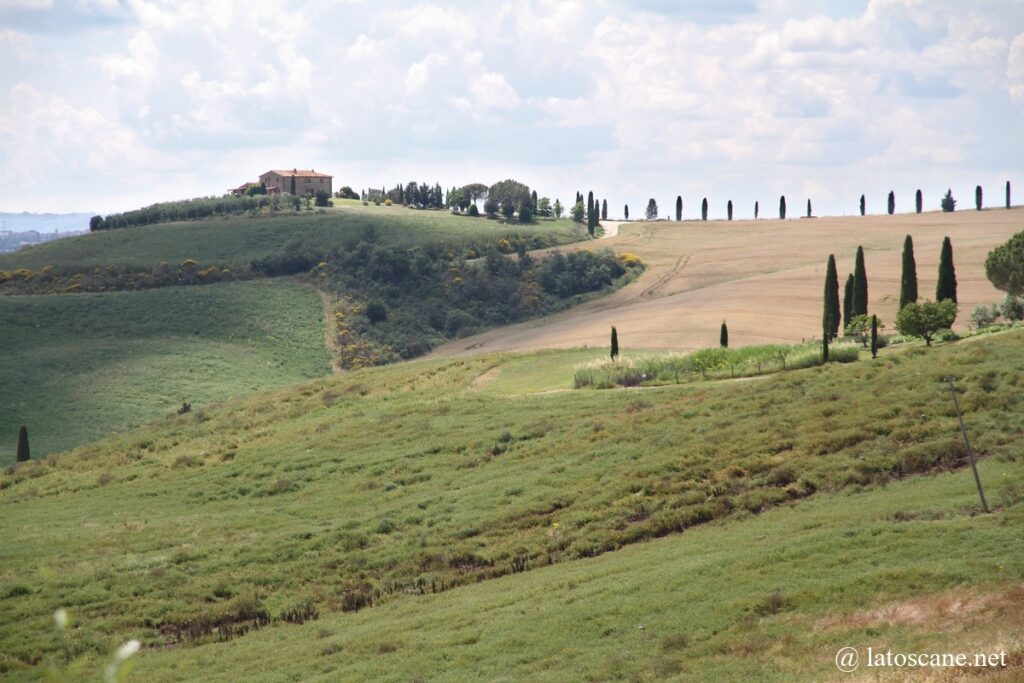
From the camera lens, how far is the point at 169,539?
119ft

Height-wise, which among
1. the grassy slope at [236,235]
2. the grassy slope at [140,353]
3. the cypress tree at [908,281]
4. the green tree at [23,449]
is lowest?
the green tree at [23,449]

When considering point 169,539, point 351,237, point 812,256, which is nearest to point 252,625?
point 169,539

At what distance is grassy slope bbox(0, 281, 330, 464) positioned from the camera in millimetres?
72875

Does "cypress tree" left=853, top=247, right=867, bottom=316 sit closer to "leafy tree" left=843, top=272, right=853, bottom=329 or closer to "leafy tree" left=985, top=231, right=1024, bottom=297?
"leafy tree" left=843, top=272, right=853, bottom=329

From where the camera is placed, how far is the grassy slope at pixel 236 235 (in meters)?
126

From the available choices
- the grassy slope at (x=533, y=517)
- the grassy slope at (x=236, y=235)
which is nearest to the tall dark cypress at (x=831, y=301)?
the grassy slope at (x=533, y=517)

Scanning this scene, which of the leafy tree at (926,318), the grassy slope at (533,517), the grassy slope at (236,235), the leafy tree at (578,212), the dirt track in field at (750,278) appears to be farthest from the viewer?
the leafy tree at (578,212)

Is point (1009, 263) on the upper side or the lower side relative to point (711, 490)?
upper

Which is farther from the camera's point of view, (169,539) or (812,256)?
(812,256)

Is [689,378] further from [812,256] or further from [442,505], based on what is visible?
[812,256]

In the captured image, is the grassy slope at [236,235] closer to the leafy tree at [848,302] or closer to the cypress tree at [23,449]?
the cypress tree at [23,449]

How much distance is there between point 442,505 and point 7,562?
1317cm

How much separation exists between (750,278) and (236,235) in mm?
66843

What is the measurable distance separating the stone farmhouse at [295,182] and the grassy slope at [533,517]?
13119 centimetres
